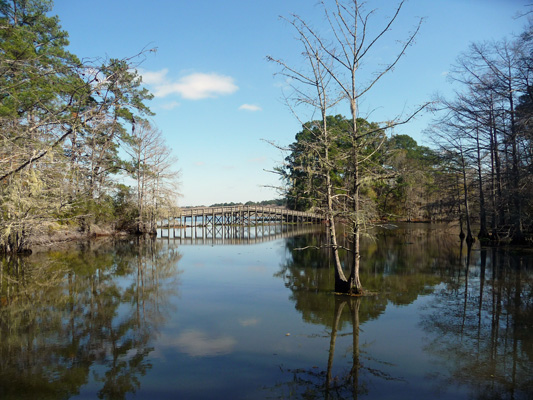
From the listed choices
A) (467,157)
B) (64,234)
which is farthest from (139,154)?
(467,157)

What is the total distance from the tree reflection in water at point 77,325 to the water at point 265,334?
0.04m

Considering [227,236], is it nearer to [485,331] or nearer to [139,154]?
[139,154]

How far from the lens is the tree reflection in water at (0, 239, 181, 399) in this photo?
18.0ft

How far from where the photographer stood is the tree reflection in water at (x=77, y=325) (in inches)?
217

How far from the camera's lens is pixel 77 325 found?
8.19 metres

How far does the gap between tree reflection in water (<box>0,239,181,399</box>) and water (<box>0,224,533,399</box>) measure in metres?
0.04

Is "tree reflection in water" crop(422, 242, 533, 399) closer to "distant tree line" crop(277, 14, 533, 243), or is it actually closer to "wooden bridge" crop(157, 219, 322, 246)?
"distant tree line" crop(277, 14, 533, 243)

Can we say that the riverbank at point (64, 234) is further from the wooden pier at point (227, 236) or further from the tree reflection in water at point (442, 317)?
the tree reflection in water at point (442, 317)

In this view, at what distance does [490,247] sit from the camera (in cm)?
2234

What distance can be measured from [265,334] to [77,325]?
14.0 ft

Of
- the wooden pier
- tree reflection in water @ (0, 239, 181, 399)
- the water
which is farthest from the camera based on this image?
the wooden pier

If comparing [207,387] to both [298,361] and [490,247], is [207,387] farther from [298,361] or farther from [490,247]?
[490,247]

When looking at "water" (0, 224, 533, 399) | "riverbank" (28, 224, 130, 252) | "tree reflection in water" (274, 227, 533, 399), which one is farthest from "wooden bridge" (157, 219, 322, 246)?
"water" (0, 224, 533, 399)

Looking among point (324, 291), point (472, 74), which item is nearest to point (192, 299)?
point (324, 291)
